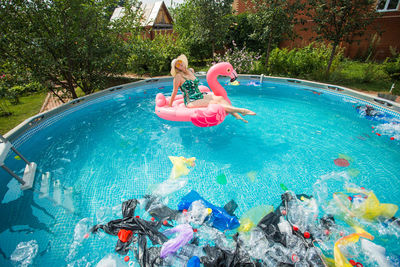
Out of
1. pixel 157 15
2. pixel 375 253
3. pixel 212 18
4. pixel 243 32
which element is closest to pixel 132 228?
pixel 375 253

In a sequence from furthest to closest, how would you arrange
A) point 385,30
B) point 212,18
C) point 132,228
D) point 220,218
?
point 385,30, point 212,18, point 220,218, point 132,228

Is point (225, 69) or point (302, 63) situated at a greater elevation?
point (225, 69)

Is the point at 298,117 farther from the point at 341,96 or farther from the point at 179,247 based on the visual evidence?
the point at 179,247

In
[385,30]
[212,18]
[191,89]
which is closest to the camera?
[191,89]

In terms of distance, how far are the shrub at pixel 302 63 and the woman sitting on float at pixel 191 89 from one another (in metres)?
6.94

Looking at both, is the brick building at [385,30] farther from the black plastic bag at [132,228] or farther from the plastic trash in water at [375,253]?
the black plastic bag at [132,228]

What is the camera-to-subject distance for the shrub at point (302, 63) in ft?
32.5

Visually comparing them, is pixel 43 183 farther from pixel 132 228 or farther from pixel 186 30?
pixel 186 30

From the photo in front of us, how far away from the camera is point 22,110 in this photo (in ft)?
24.1

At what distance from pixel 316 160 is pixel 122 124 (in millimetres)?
5430

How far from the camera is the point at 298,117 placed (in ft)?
20.2

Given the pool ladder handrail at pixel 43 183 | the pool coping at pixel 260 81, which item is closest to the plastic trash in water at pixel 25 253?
the pool ladder handrail at pixel 43 183

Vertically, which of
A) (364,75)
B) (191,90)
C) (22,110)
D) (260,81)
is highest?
(191,90)

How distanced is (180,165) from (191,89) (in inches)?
79.6
